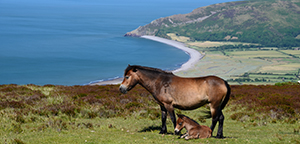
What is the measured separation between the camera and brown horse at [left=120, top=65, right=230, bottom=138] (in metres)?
11.3

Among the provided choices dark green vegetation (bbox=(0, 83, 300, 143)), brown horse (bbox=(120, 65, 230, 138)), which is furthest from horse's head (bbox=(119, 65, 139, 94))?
dark green vegetation (bbox=(0, 83, 300, 143))

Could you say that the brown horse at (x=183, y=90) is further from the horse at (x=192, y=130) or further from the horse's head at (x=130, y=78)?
the horse at (x=192, y=130)

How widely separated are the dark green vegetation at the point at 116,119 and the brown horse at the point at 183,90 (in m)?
1.19

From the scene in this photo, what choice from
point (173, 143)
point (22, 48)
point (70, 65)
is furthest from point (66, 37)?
point (173, 143)

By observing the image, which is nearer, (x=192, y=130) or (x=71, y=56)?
(x=192, y=130)

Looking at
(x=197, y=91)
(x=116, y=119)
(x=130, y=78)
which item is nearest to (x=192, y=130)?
(x=197, y=91)

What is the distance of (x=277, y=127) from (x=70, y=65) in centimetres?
10757

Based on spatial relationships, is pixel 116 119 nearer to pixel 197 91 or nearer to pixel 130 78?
pixel 130 78

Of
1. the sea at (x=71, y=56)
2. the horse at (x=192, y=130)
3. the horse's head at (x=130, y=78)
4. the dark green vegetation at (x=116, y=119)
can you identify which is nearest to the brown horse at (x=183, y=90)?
the horse's head at (x=130, y=78)

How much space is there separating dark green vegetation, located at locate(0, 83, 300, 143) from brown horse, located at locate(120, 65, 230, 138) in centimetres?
119

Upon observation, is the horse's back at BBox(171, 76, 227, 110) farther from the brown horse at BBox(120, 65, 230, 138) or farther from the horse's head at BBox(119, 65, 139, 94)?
the horse's head at BBox(119, 65, 139, 94)

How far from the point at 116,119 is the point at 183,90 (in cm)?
689

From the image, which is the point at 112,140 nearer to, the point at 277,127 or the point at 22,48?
the point at 277,127

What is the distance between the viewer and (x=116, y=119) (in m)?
17.4
